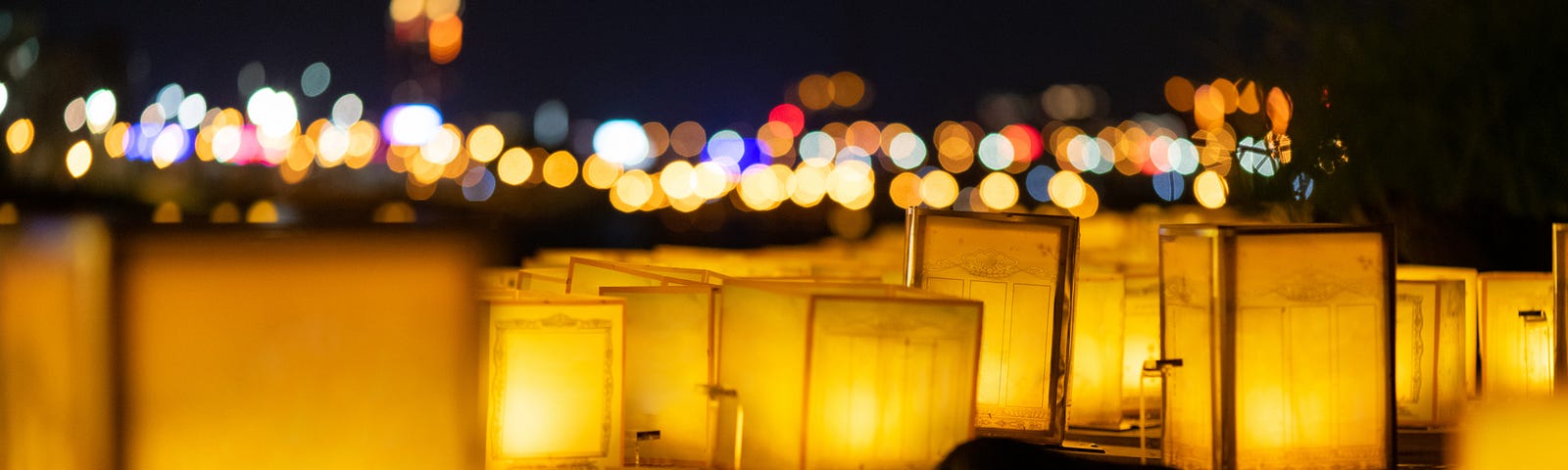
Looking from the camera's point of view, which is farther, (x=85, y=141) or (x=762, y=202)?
(x=762, y=202)

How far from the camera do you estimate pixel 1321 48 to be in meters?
10.2

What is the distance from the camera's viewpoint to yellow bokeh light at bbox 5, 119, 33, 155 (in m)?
68.6

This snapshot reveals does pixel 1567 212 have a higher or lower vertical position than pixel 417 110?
lower

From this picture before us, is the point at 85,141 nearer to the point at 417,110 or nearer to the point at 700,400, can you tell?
the point at 417,110

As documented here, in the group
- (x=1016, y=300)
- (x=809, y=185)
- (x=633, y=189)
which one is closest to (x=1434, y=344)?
(x=1016, y=300)

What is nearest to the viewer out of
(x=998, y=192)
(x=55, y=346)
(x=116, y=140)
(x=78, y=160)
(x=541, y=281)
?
(x=55, y=346)

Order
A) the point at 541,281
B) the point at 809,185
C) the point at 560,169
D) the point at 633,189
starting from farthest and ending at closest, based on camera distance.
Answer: the point at 560,169
the point at 809,185
the point at 633,189
the point at 541,281

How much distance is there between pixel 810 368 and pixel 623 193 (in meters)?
103

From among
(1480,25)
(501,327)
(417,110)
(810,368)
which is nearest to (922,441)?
(810,368)

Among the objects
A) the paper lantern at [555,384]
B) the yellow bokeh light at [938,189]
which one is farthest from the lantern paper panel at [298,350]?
the yellow bokeh light at [938,189]

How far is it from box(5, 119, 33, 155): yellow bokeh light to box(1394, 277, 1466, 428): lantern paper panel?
2779 inches

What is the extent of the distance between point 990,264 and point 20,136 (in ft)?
232

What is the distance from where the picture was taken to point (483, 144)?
124188mm

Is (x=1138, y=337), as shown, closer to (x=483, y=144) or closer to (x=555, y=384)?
(x=555, y=384)
